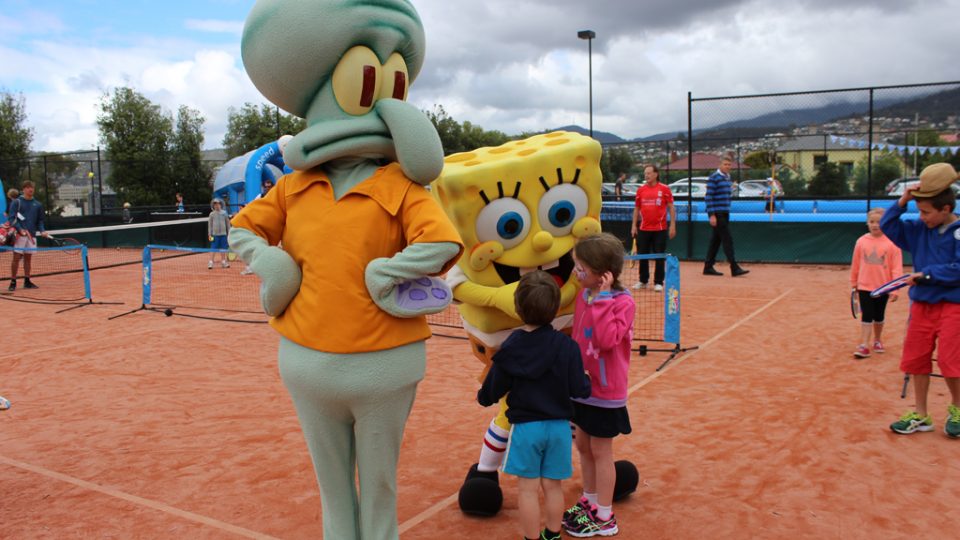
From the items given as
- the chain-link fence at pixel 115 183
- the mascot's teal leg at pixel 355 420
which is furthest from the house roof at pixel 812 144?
the chain-link fence at pixel 115 183

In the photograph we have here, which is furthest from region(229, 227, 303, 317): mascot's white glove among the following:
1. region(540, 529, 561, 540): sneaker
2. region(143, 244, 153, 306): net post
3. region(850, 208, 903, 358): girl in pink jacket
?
region(143, 244, 153, 306): net post

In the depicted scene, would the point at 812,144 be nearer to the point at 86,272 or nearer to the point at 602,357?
the point at 86,272

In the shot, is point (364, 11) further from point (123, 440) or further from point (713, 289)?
point (713, 289)

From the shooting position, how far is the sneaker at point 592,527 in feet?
12.5

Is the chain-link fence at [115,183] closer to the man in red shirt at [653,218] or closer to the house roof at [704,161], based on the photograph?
the house roof at [704,161]

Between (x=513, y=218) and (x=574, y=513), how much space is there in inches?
61.6

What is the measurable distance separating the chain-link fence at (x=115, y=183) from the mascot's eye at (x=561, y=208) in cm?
2580

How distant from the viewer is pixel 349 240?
120 inches

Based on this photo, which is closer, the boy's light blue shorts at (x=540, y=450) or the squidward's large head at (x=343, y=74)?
the squidward's large head at (x=343, y=74)

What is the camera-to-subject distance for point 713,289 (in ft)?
40.1

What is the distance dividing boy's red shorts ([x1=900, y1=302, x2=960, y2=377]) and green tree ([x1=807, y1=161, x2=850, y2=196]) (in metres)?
15.4

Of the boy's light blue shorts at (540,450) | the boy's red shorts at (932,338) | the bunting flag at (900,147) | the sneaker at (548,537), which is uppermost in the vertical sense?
the bunting flag at (900,147)

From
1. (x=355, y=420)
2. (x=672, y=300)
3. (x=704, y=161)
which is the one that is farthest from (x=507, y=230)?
(x=704, y=161)

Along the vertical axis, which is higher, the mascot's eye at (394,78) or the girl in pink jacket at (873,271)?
the mascot's eye at (394,78)
